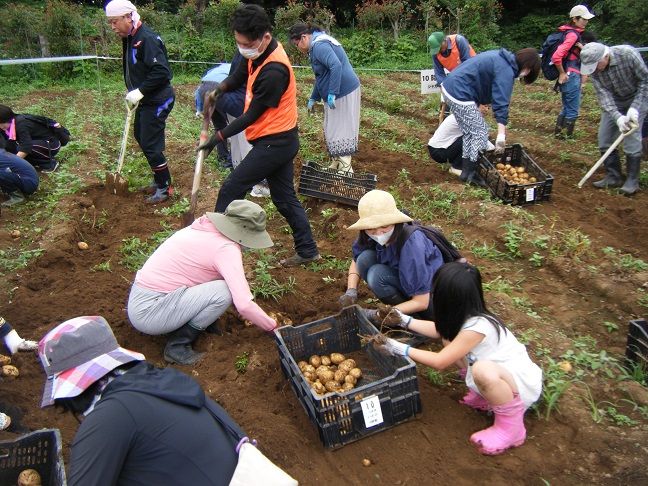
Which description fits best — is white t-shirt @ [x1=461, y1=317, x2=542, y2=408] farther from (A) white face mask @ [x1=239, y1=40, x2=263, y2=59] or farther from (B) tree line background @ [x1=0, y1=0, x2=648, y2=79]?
(B) tree line background @ [x1=0, y1=0, x2=648, y2=79]

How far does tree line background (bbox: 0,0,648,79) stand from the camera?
50.0ft

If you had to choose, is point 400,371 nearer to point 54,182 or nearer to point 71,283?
point 71,283

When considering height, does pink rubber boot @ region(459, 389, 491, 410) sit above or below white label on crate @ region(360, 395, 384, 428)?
below

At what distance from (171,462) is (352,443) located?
1.14 metres

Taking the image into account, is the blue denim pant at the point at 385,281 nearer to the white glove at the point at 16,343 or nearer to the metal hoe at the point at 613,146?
the white glove at the point at 16,343

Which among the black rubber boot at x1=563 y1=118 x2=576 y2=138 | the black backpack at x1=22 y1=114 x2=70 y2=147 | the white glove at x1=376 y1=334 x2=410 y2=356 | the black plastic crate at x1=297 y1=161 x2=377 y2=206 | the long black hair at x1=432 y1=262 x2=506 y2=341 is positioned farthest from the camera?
the black rubber boot at x1=563 y1=118 x2=576 y2=138

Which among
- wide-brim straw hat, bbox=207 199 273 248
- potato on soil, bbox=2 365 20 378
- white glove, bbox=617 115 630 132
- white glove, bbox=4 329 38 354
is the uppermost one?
white glove, bbox=617 115 630 132

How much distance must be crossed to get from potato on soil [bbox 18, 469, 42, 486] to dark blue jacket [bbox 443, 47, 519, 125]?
5135 millimetres

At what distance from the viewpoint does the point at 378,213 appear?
10.2ft

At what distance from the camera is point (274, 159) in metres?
4.16

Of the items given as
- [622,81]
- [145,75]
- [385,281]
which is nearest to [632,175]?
[622,81]

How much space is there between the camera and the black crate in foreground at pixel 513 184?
5.43 m

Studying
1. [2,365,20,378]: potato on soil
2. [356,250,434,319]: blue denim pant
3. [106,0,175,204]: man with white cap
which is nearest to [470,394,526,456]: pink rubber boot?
[356,250,434,319]: blue denim pant

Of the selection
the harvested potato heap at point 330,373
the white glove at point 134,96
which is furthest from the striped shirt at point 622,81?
the white glove at point 134,96
